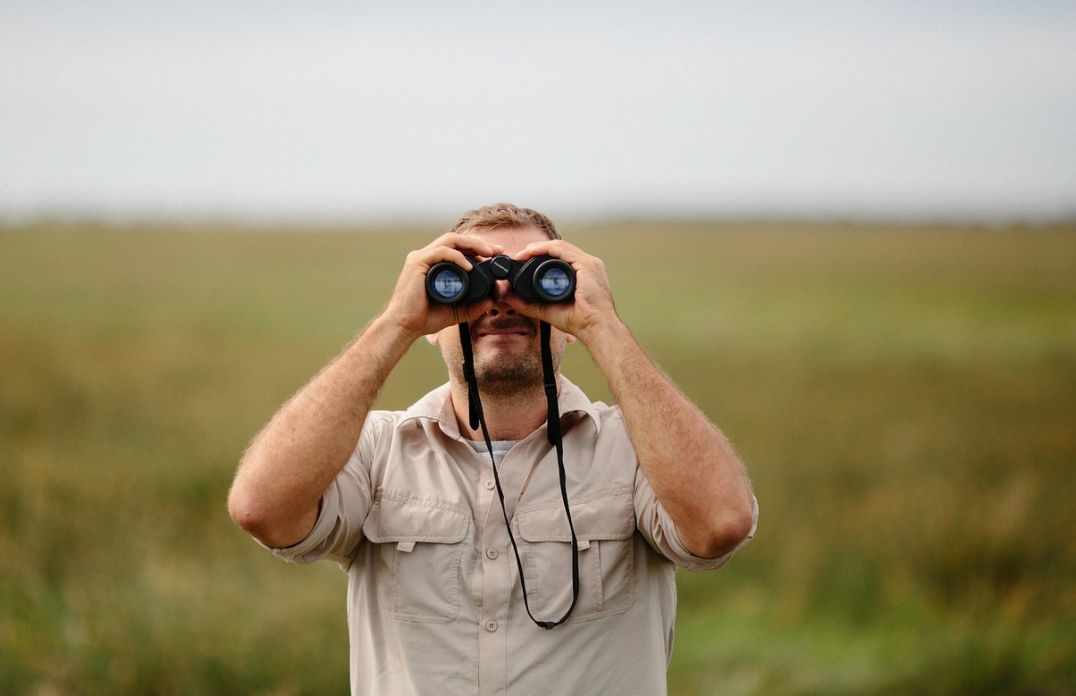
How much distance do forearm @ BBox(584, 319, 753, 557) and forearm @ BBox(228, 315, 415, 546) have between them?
23.7 inches

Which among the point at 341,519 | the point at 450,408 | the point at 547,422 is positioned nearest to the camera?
the point at 341,519

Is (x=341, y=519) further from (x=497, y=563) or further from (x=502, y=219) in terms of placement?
(x=502, y=219)

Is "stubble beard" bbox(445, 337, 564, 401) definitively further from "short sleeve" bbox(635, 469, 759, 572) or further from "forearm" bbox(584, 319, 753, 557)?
"short sleeve" bbox(635, 469, 759, 572)

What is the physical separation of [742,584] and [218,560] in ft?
13.4

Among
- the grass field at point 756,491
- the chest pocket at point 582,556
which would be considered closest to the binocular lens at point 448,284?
the chest pocket at point 582,556

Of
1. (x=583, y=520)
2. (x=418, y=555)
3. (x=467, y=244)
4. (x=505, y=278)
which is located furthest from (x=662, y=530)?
(x=467, y=244)

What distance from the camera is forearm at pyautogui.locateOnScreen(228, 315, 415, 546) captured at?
98.8 inches

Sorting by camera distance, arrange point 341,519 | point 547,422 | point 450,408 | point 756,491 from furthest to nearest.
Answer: point 756,491 → point 450,408 → point 547,422 → point 341,519

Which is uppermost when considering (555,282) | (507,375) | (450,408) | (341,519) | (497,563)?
(555,282)

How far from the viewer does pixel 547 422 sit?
273 cm

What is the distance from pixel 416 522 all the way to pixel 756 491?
771 centimetres

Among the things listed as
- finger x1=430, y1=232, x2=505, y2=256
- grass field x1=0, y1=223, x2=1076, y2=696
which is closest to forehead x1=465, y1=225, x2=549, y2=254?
finger x1=430, y1=232, x2=505, y2=256

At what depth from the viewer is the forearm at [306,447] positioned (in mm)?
2510

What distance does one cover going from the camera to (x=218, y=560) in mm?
7473
